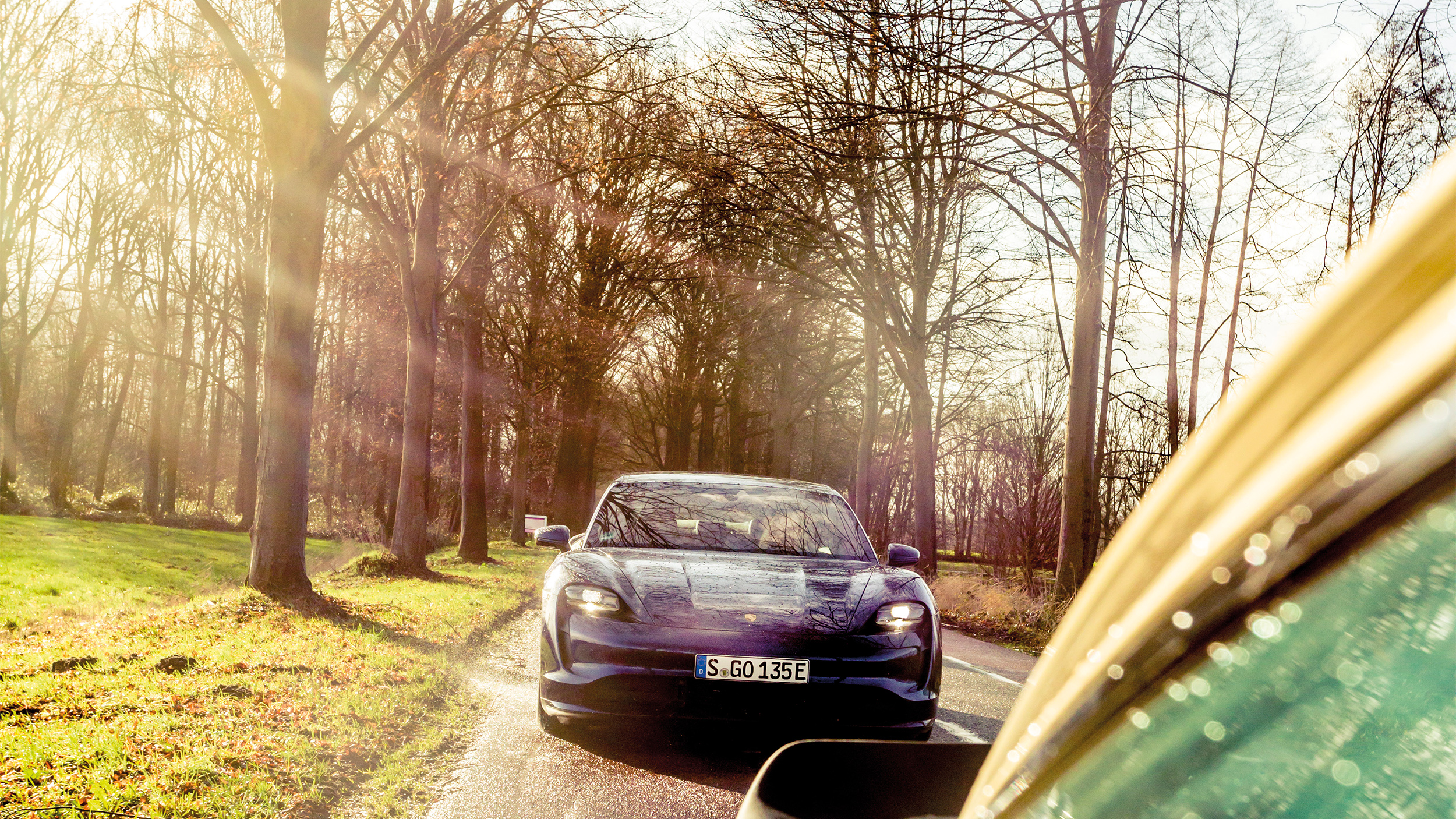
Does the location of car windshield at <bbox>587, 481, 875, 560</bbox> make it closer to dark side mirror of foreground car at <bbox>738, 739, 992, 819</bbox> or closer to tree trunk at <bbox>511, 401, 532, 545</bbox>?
dark side mirror of foreground car at <bbox>738, 739, 992, 819</bbox>

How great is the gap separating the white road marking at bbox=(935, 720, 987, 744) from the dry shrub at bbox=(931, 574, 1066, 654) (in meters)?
5.68

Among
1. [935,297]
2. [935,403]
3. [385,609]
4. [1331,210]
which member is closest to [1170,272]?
[1331,210]

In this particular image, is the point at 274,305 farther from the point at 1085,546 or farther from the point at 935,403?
the point at 935,403

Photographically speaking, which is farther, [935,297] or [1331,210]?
[935,297]

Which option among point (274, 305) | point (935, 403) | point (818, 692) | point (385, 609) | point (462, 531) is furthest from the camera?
point (935, 403)

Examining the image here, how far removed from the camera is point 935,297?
959 inches

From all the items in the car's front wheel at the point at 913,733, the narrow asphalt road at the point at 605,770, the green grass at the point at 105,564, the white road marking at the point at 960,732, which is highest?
the car's front wheel at the point at 913,733

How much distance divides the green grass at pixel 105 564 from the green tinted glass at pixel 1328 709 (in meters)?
13.8

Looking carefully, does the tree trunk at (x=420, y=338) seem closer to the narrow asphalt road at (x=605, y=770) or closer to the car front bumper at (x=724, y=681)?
the narrow asphalt road at (x=605, y=770)

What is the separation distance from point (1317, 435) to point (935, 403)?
4383cm

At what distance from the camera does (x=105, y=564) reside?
20047 millimetres

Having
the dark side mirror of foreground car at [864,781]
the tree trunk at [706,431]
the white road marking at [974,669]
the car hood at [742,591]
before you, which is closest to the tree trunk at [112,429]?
the tree trunk at [706,431]

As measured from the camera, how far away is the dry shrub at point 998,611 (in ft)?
43.4

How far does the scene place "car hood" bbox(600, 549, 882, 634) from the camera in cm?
526
